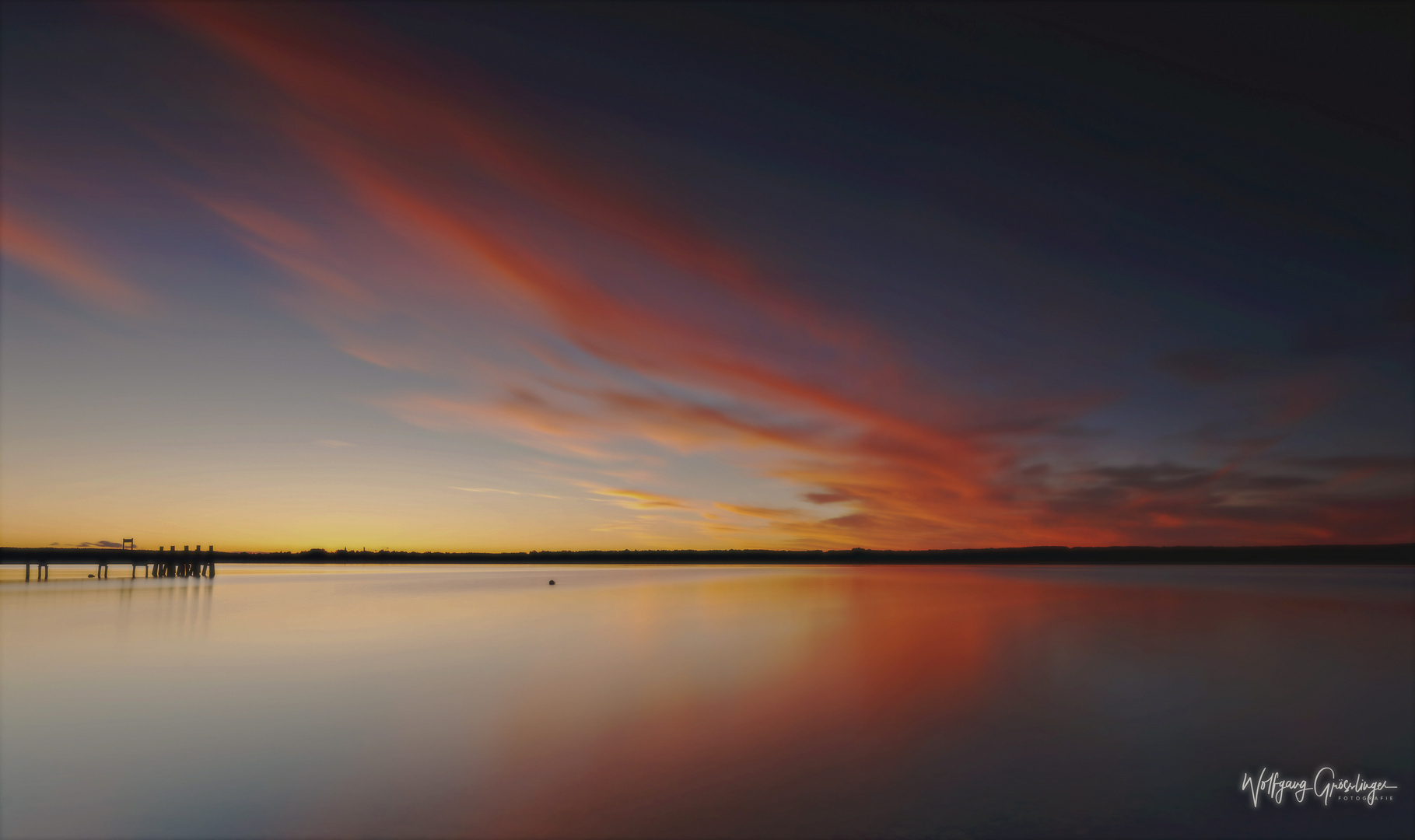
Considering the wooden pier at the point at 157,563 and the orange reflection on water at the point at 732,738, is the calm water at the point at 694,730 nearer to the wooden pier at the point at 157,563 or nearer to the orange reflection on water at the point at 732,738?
the orange reflection on water at the point at 732,738

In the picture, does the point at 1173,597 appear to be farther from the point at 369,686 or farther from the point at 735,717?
the point at 369,686

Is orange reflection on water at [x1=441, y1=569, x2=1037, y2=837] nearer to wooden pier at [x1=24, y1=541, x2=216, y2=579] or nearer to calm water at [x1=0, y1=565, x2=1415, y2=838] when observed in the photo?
calm water at [x1=0, y1=565, x2=1415, y2=838]

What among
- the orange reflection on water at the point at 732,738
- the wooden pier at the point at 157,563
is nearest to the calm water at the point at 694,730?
the orange reflection on water at the point at 732,738

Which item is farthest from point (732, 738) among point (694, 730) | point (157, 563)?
point (157, 563)

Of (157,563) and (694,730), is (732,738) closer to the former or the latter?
(694,730)

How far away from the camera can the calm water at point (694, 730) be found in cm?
726

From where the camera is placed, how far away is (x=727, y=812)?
7223mm

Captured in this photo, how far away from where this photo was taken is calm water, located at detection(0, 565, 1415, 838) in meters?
7.26

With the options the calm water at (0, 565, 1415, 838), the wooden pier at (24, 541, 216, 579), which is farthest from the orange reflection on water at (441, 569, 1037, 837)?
the wooden pier at (24, 541, 216, 579)

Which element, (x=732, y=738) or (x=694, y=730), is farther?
(x=694, y=730)

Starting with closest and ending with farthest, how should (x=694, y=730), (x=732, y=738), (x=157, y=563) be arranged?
1. (x=732, y=738)
2. (x=694, y=730)
3. (x=157, y=563)

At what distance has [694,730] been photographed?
1082cm

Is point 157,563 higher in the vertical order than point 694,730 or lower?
lower

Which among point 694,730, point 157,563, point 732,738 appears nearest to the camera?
point 732,738
